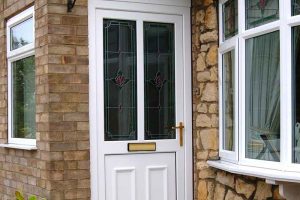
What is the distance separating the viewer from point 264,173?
13.8ft

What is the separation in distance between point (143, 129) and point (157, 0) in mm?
1413

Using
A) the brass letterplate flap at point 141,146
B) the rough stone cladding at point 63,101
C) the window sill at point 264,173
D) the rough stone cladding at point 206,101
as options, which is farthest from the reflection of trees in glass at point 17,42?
the window sill at point 264,173

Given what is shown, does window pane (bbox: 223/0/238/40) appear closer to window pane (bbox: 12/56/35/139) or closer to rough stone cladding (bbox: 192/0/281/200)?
rough stone cladding (bbox: 192/0/281/200)

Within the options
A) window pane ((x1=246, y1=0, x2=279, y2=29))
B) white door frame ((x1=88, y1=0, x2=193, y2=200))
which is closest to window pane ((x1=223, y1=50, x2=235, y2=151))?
window pane ((x1=246, y1=0, x2=279, y2=29))

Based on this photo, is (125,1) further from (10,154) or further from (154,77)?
(10,154)

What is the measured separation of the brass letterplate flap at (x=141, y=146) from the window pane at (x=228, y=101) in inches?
31.6

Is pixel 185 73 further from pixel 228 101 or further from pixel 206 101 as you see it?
pixel 228 101

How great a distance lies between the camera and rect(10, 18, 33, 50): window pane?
19.6 feet

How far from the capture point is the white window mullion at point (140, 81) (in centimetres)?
556

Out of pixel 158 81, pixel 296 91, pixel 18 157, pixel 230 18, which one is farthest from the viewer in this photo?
pixel 18 157

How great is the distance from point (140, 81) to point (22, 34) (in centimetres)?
168

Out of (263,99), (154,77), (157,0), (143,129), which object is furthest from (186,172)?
(157,0)

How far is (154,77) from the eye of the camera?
5.68 m

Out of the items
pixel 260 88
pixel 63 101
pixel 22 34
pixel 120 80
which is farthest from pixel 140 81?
pixel 22 34
